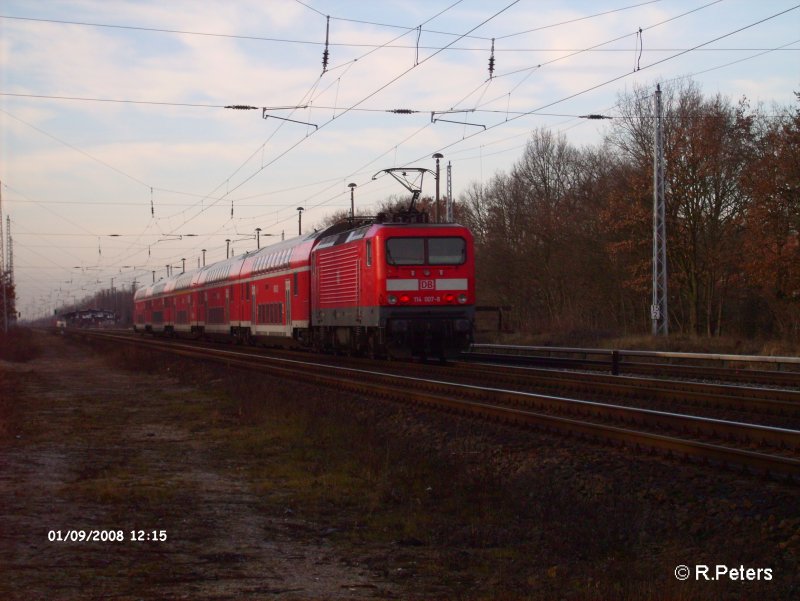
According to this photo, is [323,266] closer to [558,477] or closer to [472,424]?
[472,424]

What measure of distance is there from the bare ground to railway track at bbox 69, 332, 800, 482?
28 cm

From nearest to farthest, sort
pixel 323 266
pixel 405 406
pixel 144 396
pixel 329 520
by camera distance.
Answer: pixel 329 520, pixel 405 406, pixel 144 396, pixel 323 266

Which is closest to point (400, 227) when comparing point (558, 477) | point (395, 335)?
point (395, 335)

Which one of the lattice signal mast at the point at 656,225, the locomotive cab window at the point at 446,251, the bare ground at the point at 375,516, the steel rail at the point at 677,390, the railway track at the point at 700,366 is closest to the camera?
the bare ground at the point at 375,516

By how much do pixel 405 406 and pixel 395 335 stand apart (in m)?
7.35

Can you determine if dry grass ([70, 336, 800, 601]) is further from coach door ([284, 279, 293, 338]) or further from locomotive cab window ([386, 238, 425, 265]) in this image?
coach door ([284, 279, 293, 338])

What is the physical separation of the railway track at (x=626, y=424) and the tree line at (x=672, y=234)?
1901 centimetres

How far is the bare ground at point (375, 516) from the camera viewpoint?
5.94m

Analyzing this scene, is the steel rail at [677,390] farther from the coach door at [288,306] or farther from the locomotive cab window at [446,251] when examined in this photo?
the coach door at [288,306]

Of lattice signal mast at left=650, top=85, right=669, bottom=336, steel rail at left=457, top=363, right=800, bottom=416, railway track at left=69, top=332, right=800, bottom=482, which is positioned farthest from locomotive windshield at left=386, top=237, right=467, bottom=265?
lattice signal mast at left=650, top=85, right=669, bottom=336

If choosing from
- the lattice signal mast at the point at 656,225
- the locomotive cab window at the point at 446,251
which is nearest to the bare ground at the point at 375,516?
the locomotive cab window at the point at 446,251

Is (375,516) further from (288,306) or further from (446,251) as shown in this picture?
(288,306)

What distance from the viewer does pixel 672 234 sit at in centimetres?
3947

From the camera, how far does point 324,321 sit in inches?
1053
